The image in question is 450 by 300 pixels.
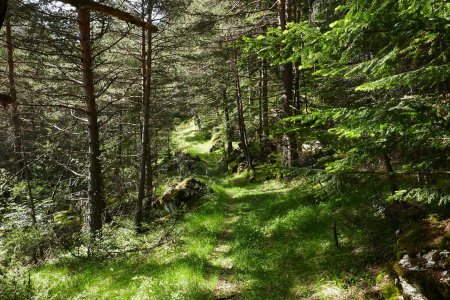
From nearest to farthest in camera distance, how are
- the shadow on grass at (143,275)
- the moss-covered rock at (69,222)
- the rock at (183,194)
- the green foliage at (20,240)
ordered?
the shadow on grass at (143,275)
the green foliage at (20,240)
the moss-covered rock at (69,222)
the rock at (183,194)

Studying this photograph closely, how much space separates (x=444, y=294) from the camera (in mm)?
4883

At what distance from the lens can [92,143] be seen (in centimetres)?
1143

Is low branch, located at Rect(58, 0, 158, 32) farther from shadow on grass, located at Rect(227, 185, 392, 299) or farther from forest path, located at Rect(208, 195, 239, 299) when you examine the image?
forest path, located at Rect(208, 195, 239, 299)

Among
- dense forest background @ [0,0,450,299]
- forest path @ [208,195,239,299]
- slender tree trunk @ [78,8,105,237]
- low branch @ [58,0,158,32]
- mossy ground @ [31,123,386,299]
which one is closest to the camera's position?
low branch @ [58,0,158,32]

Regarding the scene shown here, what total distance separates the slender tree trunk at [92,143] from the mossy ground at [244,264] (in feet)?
3.93

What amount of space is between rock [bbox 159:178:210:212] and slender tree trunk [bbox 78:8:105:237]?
5443 millimetres

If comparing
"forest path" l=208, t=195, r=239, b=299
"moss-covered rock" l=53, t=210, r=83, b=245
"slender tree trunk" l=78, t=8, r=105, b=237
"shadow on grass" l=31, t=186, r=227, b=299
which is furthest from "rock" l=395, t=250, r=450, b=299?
"moss-covered rock" l=53, t=210, r=83, b=245

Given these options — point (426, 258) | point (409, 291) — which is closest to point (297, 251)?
point (426, 258)

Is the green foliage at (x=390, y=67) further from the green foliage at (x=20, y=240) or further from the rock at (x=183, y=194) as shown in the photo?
the rock at (x=183, y=194)

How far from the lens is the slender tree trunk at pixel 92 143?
11.0m

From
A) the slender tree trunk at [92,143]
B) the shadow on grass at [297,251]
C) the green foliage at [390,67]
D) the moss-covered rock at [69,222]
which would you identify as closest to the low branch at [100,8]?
the green foliage at [390,67]

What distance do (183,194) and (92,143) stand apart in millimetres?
6671

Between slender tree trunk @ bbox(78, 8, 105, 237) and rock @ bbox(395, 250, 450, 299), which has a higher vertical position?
slender tree trunk @ bbox(78, 8, 105, 237)

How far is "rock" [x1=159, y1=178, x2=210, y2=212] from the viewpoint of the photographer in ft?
55.5
